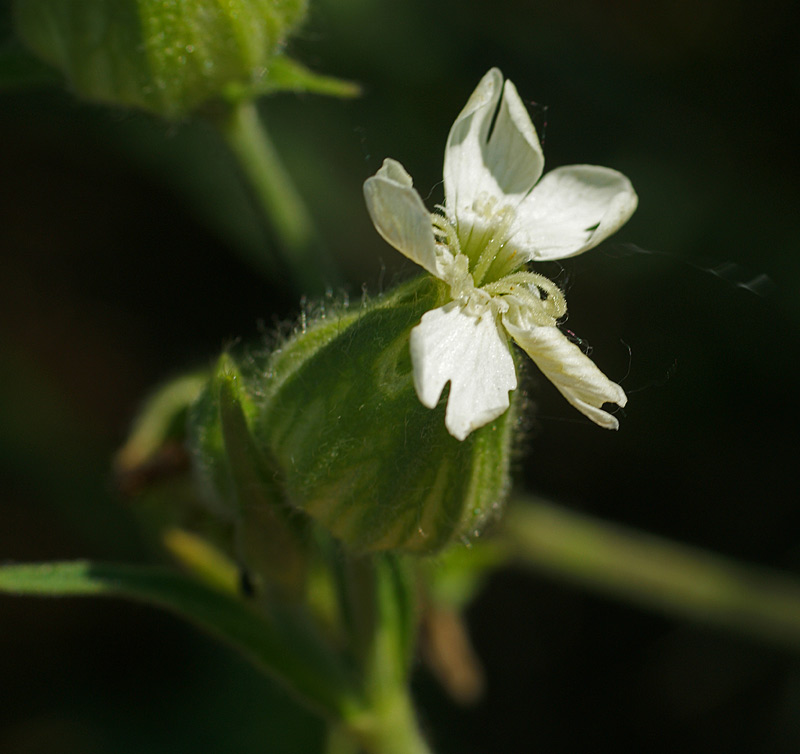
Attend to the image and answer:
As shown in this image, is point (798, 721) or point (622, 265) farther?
point (622, 265)

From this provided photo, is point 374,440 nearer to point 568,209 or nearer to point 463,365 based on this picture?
point 463,365

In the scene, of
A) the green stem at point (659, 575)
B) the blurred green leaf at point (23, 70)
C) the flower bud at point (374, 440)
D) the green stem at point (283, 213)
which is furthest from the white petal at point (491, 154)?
the green stem at point (659, 575)

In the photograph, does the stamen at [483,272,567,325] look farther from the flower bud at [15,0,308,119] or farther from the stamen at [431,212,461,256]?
the flower bud at [15,0,308,119]

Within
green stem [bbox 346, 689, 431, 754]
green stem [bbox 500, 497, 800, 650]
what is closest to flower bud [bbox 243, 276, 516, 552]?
green stem [bbox 346, 689, 431, 754]

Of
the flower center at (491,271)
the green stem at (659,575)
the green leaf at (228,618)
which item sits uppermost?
the flower center at (491,271)

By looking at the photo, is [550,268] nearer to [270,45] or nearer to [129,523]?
[270,45]

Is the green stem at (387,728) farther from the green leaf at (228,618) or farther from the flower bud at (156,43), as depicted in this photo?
the flower bud at (156,43)

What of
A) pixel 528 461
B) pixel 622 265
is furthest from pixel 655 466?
pixel 622 265
